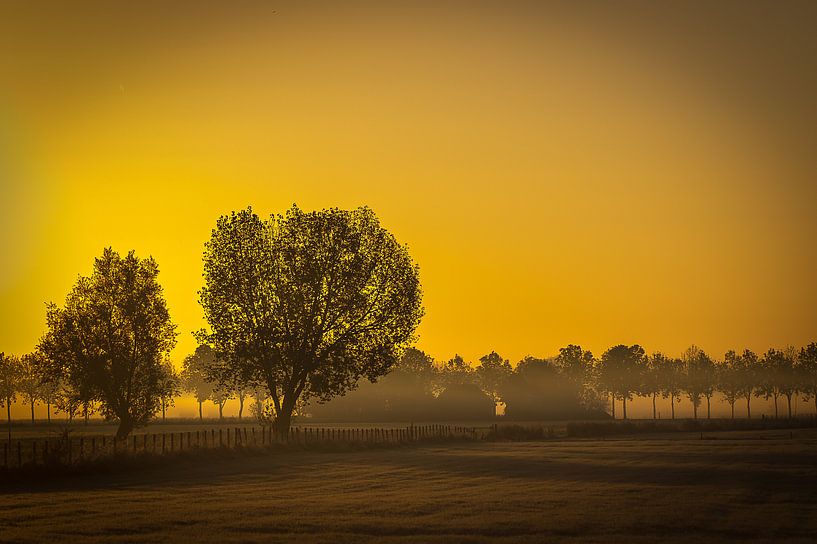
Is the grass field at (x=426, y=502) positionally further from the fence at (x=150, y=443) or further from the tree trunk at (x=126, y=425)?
the tree trunk at (x=126, y=425)

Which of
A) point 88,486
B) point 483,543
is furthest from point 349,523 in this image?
point 88,486

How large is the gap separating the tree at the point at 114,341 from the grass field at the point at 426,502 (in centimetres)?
1810

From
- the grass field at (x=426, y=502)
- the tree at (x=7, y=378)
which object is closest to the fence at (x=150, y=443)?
the grass field at (x=426, y=502)

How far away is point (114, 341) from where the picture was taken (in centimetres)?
8038

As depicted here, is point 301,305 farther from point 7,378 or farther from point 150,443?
point 7,378

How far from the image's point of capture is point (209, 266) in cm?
8506

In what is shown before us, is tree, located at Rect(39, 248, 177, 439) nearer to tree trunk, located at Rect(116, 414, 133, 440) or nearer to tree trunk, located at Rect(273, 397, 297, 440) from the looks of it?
tree trunk, located at Rect(116, 414, 133, 440)

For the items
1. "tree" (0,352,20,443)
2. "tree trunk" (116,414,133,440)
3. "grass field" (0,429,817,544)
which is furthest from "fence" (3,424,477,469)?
"tree" (0,352,20,443)

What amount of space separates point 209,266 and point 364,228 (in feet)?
49.1

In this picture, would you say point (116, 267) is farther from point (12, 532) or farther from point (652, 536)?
point (652, 536)

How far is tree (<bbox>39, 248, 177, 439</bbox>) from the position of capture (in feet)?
261

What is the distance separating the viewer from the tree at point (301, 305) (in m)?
83.6

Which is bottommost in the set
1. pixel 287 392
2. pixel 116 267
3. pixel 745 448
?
pixel 745 448

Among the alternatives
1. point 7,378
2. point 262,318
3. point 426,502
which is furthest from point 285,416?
point 7,378
